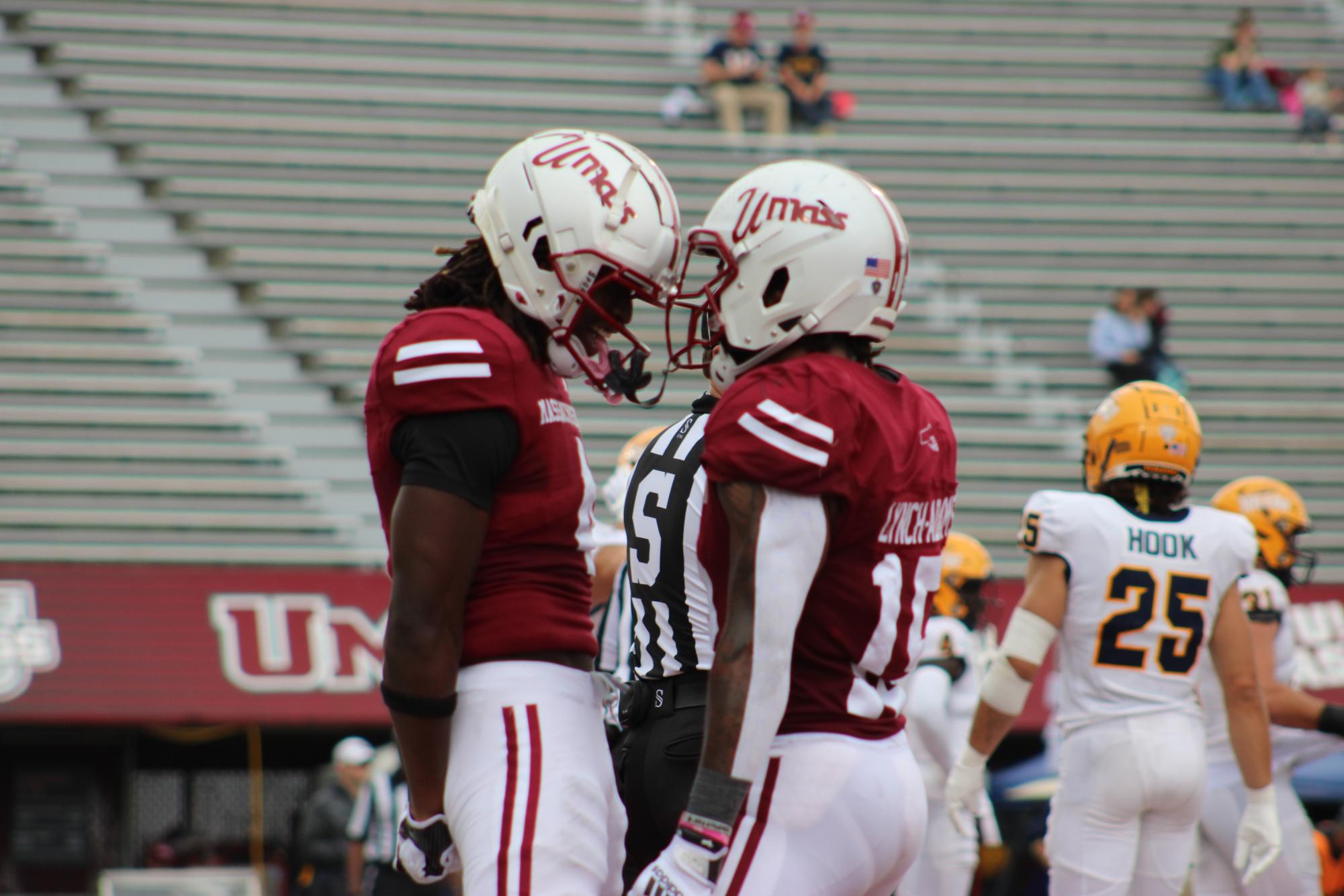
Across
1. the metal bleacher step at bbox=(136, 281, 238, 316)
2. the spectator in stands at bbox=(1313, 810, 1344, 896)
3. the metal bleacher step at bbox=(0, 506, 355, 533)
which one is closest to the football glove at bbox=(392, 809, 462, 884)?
the spectator in stands at bbox=(1313, 810, 1344, 896)

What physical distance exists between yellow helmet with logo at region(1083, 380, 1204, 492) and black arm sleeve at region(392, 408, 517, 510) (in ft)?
8.43

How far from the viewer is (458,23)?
48.4ft

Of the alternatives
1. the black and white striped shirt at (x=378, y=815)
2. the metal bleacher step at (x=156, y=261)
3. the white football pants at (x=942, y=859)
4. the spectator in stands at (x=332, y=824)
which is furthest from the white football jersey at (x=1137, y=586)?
the metal bleacher step at (x=156, y=261)

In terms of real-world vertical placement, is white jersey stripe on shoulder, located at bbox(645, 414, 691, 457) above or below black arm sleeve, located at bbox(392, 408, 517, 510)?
below

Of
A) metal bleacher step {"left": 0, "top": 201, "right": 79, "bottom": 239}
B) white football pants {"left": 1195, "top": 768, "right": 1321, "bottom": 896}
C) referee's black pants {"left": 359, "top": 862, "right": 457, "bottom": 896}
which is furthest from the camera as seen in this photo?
metal bleacher step {"left": 0, "top": 201, "right": 79, "bottom": 239}

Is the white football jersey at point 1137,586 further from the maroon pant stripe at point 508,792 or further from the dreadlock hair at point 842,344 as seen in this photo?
the maroon pant stripe at point 508,792

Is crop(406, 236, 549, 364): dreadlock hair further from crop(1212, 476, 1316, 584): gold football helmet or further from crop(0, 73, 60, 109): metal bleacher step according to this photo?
crop(0, 73, 60, 109): metal bleacher step

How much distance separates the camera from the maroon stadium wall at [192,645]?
9.76m

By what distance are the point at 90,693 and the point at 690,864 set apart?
8.07m

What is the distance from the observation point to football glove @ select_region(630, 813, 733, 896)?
2.62 meters

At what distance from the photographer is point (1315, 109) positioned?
49.0ft

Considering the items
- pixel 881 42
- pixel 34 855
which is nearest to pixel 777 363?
pixel 34 855

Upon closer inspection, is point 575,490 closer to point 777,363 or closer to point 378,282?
point 777,363

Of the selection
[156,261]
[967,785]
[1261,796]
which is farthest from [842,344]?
[156,261]
